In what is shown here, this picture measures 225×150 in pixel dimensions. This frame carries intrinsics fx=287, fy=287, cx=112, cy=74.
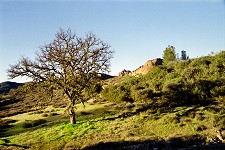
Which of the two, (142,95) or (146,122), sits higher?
(142,95)

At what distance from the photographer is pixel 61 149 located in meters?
23.3

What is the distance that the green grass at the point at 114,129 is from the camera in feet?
77.5

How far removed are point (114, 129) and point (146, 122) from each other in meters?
3.26

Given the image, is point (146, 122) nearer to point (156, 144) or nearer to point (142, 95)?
point (156, 144)

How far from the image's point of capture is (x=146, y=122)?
27.7m

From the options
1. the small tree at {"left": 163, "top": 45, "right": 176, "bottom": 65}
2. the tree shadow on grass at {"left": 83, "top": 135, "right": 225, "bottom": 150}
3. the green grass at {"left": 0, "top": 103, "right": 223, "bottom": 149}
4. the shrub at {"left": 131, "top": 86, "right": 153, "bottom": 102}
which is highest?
the small tree at {"left": 163, "top": 45, "right": 176, "bottom": 65}

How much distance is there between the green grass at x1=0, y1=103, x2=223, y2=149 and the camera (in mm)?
23611

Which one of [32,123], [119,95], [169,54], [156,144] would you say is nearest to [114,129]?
[156,144]

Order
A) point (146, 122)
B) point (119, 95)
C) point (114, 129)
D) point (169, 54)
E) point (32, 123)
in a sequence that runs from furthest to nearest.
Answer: point (169, 54)
point (119, 95)
point (32, 123)
point (146, 122)
point (114, 129)

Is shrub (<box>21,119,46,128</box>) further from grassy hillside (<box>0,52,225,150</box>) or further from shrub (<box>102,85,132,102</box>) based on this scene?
shrub (<box>102,85,132,102</box>)

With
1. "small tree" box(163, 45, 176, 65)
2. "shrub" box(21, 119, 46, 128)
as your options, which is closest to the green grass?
"shrub" box(21, 119, 46, 128)

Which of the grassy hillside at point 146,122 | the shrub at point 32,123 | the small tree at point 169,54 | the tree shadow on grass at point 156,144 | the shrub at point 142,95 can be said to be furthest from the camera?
the small tree at point 169,54

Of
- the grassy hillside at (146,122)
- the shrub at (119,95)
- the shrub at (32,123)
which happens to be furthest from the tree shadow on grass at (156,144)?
the shrub at (119,95)

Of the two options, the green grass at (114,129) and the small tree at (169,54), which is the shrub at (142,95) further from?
the small tree at (169,54)
